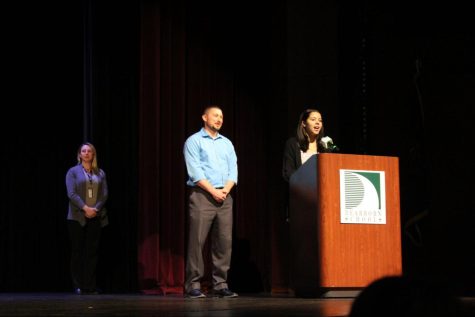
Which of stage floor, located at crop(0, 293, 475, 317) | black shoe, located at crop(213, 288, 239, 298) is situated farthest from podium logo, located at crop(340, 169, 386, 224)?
black shoe, located at crop(213, 288, 239, 298)

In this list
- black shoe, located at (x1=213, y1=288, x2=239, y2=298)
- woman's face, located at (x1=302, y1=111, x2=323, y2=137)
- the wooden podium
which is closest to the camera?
the wooden podium

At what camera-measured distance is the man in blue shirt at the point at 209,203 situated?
188 inches

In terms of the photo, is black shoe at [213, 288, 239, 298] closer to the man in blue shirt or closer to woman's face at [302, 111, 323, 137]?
the man in blue shirt

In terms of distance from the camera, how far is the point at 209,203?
4.82 m

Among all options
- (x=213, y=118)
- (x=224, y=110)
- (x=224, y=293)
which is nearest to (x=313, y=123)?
(x=213, y=118)

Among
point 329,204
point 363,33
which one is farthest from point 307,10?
point 329,204

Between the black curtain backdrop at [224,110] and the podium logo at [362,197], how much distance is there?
845mm

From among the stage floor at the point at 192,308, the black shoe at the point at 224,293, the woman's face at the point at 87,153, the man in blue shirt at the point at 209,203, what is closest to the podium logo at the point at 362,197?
the stage floor at the point at 192,308

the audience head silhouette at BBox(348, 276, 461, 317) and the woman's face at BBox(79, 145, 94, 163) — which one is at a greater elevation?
the woman's face at BBox(79, 145, 94, 163)

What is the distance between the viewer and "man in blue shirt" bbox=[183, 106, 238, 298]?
4766 millimetres

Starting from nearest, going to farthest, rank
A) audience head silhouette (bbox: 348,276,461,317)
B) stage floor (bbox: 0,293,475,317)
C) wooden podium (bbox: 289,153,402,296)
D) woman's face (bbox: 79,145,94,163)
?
audience head silhouette (bbox: 348,276,461,317)
stage floor (bbox: 0,293,475,317)
wooden podium (bbox: 289,153,402,296)
woman's face (bbox: 79,145,94,163)

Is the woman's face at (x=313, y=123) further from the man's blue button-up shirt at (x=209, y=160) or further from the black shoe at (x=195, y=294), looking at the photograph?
the black shoe at (x=195, y=294)

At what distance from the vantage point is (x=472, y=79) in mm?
4586

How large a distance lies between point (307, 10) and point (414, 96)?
122 cm
